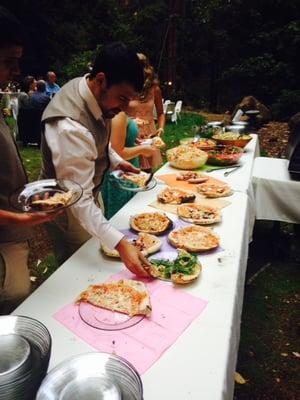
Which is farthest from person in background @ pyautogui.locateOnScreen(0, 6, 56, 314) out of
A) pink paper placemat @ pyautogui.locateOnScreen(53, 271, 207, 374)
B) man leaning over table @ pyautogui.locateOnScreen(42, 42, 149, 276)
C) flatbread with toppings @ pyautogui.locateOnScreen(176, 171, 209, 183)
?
flatbread with toppings @ pyautogui.locateOnScreen(176, 171, 209, 183)

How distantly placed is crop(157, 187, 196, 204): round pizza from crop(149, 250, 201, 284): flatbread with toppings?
752mm

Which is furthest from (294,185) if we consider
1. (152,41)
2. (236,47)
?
(152,41)

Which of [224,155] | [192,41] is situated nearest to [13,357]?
[224,155]

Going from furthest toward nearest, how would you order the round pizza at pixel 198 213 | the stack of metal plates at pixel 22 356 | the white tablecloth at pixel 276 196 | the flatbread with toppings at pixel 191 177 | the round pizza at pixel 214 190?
1. the white tablecloth at pixel 276 196
2. the flatbread with toppings at pixel 191 177
3. the round pizza at pixel 214 190
4. the round pizza at pixel 198 213
5. the stack of metal plates at pixel 22 356

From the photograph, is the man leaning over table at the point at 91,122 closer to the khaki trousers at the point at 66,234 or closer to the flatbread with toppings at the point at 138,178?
the khaki trousers at the point at 66,234

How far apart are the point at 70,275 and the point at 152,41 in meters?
14.5

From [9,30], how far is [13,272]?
3.42ft

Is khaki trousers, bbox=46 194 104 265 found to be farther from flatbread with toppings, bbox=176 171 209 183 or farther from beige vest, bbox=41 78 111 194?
flatbread with toppings, bbox=176 171 209 183

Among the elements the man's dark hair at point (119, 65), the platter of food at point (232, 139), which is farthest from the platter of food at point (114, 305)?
the platter of food at point (232, 139)

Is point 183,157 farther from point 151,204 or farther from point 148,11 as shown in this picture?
point 148,11

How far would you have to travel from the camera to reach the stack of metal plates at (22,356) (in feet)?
2.47

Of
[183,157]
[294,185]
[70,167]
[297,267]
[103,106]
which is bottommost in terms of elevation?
[297,267]

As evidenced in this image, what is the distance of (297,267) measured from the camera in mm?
3410

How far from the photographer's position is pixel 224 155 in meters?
3.25
